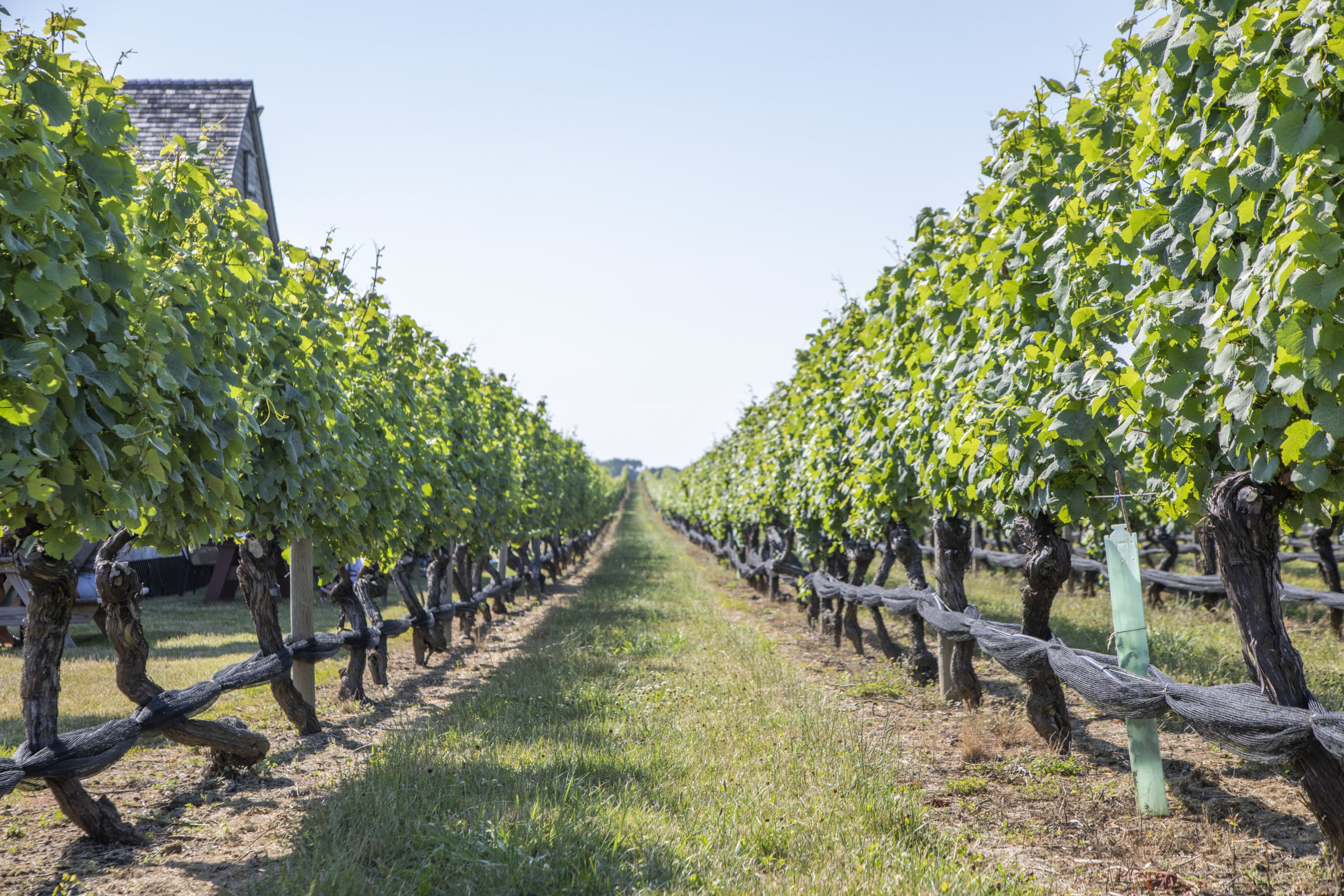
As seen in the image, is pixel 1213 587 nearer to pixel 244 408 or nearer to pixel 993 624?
pixel 993 624

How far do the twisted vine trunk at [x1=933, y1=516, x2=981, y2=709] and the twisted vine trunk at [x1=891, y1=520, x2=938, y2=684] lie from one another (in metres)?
0.98

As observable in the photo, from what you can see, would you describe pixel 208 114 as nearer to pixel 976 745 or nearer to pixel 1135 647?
pixel 976 745

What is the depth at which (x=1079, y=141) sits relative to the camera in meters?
5.36

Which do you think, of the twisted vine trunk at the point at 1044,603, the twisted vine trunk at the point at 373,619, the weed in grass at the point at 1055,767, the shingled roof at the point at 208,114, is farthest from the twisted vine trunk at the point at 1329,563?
the shingled roof at the point at 208,114

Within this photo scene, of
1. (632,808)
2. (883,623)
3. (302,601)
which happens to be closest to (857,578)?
(883,623)

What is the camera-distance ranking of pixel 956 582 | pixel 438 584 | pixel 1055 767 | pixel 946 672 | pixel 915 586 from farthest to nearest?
1. pixel 438 584
2. pixel 915 586
3. pixel 946 672
4. pixel 956 582
5. pixel 1055 767

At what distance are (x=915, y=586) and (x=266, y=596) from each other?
22.3 ft

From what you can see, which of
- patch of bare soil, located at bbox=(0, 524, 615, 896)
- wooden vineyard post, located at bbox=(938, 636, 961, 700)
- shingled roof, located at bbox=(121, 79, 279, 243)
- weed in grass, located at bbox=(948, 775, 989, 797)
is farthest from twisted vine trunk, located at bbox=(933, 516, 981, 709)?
shingled roof, located at bbox=(121, 79, 279, 243)

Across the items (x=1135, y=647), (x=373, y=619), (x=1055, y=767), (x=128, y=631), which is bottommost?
(x=1055, y=767)

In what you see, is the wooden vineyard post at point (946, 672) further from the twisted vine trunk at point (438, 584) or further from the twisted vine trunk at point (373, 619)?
the twisted vine trunk at point (438, 584)

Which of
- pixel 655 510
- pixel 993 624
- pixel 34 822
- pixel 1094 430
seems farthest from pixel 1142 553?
pixel 655 510

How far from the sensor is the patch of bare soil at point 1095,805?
4211mm

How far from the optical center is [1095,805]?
5.23m

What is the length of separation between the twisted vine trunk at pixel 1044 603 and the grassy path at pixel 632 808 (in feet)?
4.54
